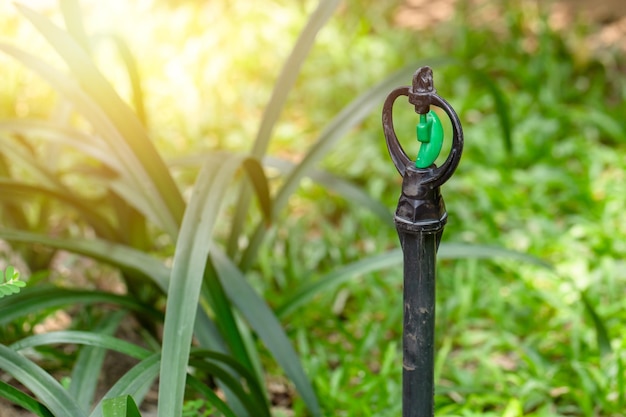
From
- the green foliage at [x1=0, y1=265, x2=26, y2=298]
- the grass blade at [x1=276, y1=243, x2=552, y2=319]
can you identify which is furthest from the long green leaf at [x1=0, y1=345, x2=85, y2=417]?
the grass blade at [x1=276, y1=243, x2=552, y2=319]

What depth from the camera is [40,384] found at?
4.66ft

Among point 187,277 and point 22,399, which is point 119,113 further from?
point 22,399

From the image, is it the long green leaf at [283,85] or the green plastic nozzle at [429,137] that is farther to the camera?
the long green leaf at [283,85]

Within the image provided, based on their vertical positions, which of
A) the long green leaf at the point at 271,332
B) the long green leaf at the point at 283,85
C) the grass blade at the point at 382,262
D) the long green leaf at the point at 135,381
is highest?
the long green leaf at the point at 283,85

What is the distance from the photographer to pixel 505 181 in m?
3.01

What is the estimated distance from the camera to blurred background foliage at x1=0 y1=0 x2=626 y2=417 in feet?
7.16

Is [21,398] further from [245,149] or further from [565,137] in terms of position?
[565,137]

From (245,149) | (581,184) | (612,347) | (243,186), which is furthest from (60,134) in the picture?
(581,184)

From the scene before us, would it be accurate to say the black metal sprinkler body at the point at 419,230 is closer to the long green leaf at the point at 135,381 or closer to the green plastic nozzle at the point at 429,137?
the green plastic nozzle at the point at 429,137

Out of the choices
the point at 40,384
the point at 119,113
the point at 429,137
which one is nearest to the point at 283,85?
the point at 119,113

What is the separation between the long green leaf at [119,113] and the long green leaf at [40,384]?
1.77 feet

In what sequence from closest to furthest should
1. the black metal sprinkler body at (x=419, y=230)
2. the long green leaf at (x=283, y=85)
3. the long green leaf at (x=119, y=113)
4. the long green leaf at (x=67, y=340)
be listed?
the black metal sprinkler body at (x=419, y=230) < the long green leaf at (x=67, y=340) < the long green leaf at (x=119, y=113) < the long green leaf at (x=283, y=85)

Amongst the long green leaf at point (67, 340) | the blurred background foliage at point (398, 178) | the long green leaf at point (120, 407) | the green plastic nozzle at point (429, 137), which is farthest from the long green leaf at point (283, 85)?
the long green leaf at point (120, 407)

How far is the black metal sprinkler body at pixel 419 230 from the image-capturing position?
1270 millimetres
